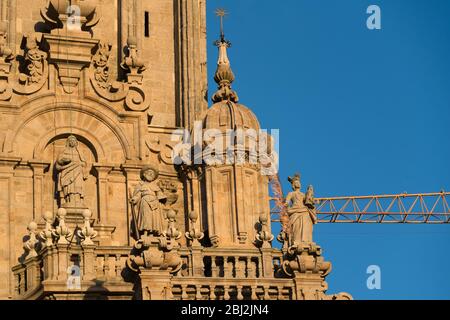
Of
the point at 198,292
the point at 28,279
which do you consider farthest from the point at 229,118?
the point at 28,279

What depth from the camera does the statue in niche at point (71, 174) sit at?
55375mm

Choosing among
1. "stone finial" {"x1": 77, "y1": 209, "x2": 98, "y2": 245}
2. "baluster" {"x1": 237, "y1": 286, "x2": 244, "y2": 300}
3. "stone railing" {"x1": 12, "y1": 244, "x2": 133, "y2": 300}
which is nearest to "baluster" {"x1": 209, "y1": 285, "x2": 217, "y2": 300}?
"baluster" {"x1": 237, "y1": 286, "x2": 244, "y2": 300}

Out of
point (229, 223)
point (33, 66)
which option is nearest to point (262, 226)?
point (229, 223)

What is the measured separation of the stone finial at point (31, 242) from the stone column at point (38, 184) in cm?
189

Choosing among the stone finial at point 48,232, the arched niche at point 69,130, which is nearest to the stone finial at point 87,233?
the stone finial at point 48,232

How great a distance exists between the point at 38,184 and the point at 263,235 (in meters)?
7.37

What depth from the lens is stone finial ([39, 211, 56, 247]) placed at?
51284 millimetres

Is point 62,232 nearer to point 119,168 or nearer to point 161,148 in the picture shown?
point 119,168

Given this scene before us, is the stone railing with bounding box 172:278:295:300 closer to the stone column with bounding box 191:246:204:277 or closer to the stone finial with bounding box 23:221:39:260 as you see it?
the stone column with bounding box 191:246:204:277

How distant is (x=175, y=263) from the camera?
48.8m

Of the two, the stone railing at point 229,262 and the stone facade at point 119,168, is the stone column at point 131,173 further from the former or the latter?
the stone railing at point 229,262

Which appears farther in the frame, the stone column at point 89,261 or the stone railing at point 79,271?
the stone column at point 89,261

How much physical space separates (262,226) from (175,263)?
5.84 metres
